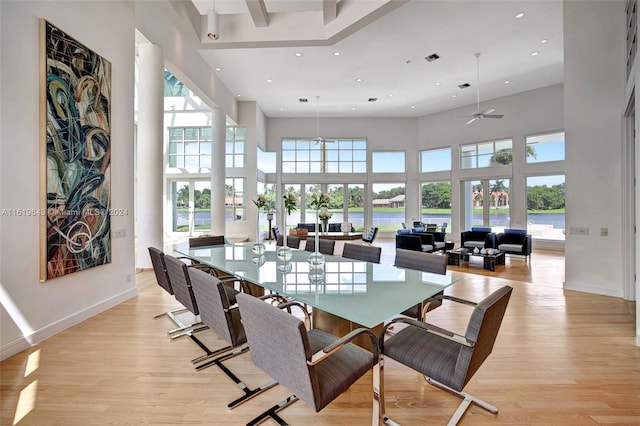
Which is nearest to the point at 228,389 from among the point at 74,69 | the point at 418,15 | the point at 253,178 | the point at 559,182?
the point at 74,69

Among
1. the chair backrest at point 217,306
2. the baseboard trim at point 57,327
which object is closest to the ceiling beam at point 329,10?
the chair backrest at point 217,306

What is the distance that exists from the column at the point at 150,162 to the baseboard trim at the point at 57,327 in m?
1.46

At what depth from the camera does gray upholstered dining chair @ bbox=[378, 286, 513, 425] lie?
1418mm

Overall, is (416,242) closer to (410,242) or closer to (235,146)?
(410,242)

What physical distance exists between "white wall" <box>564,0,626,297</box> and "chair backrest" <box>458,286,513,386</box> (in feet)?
13.5

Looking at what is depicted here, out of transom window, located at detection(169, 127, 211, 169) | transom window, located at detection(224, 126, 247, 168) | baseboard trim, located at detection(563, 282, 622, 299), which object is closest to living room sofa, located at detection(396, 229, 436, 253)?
baseboard trim, located at detection(563, 282, 622, 299)

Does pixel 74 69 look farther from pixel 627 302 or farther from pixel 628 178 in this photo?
pixel 627 302

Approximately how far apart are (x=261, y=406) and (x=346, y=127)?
1092cm

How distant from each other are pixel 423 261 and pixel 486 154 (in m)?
9.03

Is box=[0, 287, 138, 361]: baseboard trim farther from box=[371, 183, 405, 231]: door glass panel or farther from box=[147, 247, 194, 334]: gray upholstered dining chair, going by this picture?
box=[371, 183, 405, 231]: door glass panel

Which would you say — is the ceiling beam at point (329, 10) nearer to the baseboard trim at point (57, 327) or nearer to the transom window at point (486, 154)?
the baseboard trim at point (57, 327)

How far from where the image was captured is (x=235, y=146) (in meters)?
10.1

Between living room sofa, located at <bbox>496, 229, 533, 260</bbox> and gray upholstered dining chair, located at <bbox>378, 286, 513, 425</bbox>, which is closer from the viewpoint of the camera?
gray upholstered dining chair, located at <bbox>378, 286, 513, 425</bbox>

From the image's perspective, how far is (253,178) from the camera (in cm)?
984
